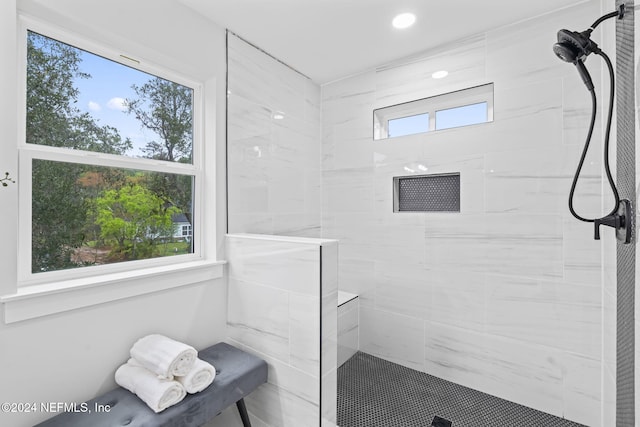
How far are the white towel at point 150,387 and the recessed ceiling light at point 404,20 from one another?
7.94ft

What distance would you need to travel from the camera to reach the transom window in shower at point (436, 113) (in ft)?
7.30

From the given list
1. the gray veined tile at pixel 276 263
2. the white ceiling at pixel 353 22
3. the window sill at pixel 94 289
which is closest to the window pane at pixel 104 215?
the window sill at pixel 94 289

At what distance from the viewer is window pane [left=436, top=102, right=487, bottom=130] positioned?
223cm

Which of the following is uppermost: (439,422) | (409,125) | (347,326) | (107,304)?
(409,125)

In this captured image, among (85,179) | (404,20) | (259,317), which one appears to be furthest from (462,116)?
(85,179)

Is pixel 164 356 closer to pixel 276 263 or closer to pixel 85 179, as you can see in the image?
pixel 276 263

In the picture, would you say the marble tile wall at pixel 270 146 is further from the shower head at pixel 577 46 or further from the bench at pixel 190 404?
the shower head at pixel 577 46

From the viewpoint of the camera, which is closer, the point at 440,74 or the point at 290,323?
the point at 290,323

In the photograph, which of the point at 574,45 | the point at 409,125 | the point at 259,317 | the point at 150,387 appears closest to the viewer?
the point at 574,45

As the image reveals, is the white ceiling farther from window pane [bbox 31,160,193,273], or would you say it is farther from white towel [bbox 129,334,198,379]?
white towel [bbox 129,334,198,379]

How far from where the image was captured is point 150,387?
134 centimetres

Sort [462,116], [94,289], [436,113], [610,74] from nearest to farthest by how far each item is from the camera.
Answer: [610,74]
[94,289]
[462,116]
[436,113]

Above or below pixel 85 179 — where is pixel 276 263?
below

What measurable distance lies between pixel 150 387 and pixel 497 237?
7.22 feet
